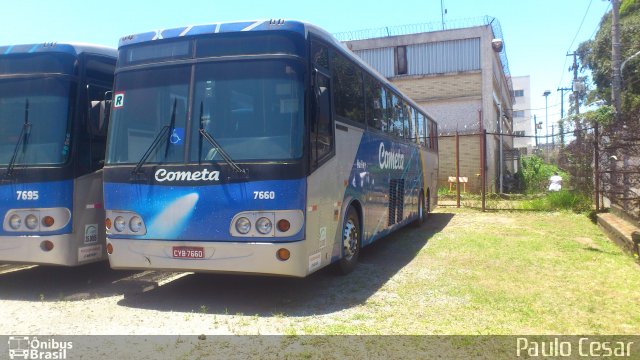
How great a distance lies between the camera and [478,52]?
25.3m

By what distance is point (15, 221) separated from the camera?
6.57 m

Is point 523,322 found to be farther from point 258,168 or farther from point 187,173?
point 187,173

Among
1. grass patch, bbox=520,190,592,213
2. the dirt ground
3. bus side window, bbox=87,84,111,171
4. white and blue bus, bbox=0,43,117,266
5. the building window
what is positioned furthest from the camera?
the building window

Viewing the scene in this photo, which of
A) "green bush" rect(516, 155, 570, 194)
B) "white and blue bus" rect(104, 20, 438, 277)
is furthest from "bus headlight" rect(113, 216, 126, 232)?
"green bush" rect(516, 155, 570, 194)

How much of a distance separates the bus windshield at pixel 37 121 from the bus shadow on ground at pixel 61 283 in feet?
5.71

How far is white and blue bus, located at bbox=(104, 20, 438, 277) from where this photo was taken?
5.68 m

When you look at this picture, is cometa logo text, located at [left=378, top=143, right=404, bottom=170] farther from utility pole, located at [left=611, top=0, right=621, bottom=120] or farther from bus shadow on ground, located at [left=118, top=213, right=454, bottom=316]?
utility pole, located at [left=611, top=0, right=621, bottom=120]

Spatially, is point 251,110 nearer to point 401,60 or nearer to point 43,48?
point 43,48

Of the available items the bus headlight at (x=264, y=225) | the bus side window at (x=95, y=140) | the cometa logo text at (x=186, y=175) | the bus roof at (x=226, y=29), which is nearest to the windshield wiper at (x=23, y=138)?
the bus side window at (x=95, y=140)

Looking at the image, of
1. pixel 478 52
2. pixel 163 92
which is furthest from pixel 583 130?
pixel 163 92

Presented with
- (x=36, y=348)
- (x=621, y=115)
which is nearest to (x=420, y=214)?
(x=621, y=115)

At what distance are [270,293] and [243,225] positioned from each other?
1.41 metres

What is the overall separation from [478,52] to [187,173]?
2244 centimetres

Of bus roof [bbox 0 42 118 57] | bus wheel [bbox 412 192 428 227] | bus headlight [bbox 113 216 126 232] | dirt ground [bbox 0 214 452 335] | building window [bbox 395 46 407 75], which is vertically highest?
building window [bbox 395 46 407 75]
